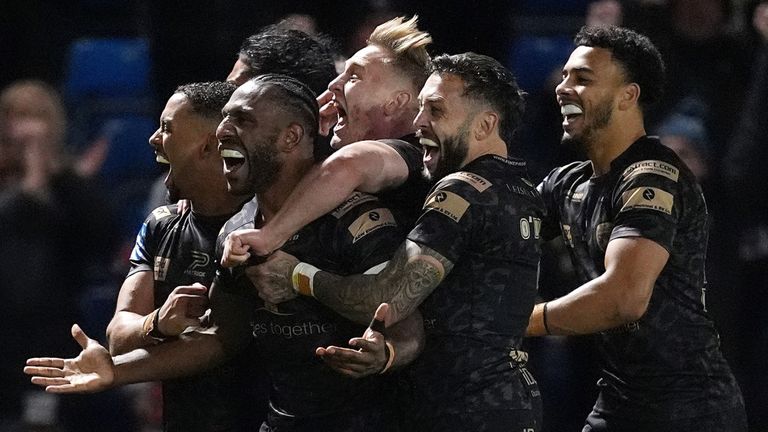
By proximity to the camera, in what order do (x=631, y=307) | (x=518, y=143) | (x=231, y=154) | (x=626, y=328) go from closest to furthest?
1. (x=231, y=154)
2. (x=631, y=307)
3. (x=626, y=328)
4. (x=518, y=143)

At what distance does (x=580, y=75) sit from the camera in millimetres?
5121

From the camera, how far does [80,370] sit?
15.4 ft

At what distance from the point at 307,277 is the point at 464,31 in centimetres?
362

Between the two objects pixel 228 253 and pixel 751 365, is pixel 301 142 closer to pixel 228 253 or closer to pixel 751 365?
pixel 228 253

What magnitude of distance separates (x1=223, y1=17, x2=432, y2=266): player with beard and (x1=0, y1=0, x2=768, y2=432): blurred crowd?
4.60 feet

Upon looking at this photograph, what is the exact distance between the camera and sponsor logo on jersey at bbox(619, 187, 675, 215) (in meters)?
4.81

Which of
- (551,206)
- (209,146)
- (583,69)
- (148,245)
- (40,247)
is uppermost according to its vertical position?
(583,69)

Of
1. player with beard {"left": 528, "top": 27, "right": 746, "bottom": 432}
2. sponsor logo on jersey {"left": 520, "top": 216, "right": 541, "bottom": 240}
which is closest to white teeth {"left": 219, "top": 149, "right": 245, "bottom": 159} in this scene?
sponsor logo on jersey {"left": 520, "top": 216, "right": 541, "bottom": 240}

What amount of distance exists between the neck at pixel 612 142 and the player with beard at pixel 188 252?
1.16 meters

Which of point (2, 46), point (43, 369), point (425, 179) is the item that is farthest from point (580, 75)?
point (2, 46)

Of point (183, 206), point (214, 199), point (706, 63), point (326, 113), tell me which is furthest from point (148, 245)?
point (706, 63)

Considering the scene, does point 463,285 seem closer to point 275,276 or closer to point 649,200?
point 275,276

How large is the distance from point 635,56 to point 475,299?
124 centimetres

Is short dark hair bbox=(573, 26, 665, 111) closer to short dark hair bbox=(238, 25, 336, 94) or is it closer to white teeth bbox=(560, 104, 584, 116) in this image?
white teeth bbox=(560, 104, 584, 116)
